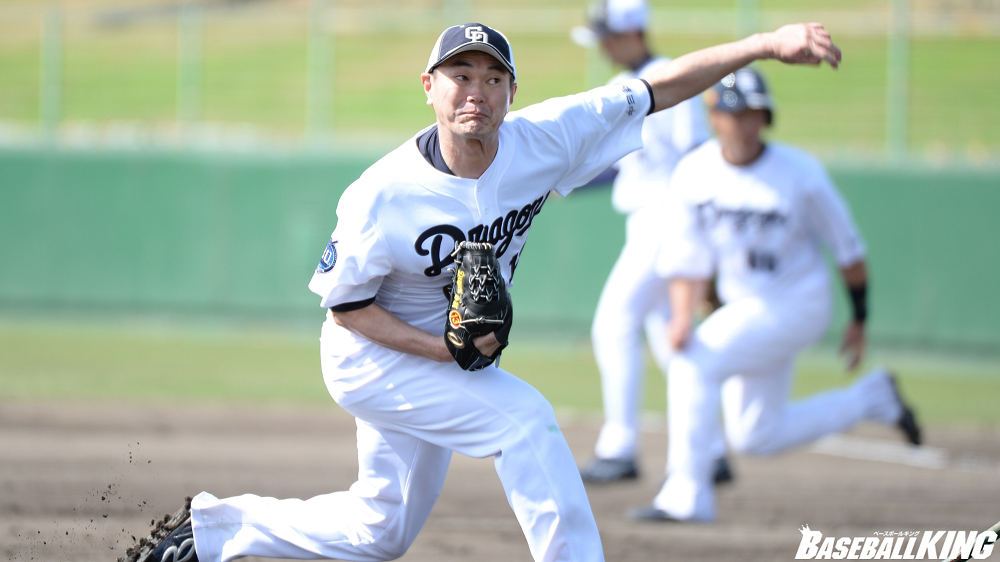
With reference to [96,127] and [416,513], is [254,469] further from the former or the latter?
[96,127]

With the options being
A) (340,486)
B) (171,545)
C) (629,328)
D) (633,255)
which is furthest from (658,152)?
(171,545)

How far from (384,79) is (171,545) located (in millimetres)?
19605

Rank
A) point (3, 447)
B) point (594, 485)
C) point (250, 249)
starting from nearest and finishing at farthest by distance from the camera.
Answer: point (594, 485) → point (3, 447) → point (250, 249)

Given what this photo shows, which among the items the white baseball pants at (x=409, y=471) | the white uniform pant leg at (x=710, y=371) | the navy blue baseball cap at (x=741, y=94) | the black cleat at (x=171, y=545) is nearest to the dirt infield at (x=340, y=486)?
the white uniform pant leg at (x=710, y=371)

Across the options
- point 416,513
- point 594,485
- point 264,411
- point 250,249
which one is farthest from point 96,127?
point 416,513

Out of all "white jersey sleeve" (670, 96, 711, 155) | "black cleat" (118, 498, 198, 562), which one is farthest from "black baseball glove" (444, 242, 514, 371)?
"white jersey sleeve" (670, 96, 711, 155)

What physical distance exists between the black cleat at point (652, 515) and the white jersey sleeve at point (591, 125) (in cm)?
220

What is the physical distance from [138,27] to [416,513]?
82.8 feet

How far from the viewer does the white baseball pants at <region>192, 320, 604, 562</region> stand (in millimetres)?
3525

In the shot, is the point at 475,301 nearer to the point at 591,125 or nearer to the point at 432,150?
the point at 432,150

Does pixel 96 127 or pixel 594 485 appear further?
pixel 96 127

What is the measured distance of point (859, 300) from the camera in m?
6.32

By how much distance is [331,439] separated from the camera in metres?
7.95

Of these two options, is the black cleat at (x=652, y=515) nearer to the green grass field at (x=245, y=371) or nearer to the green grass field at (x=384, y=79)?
the green grass field at (x=245, y=371)
